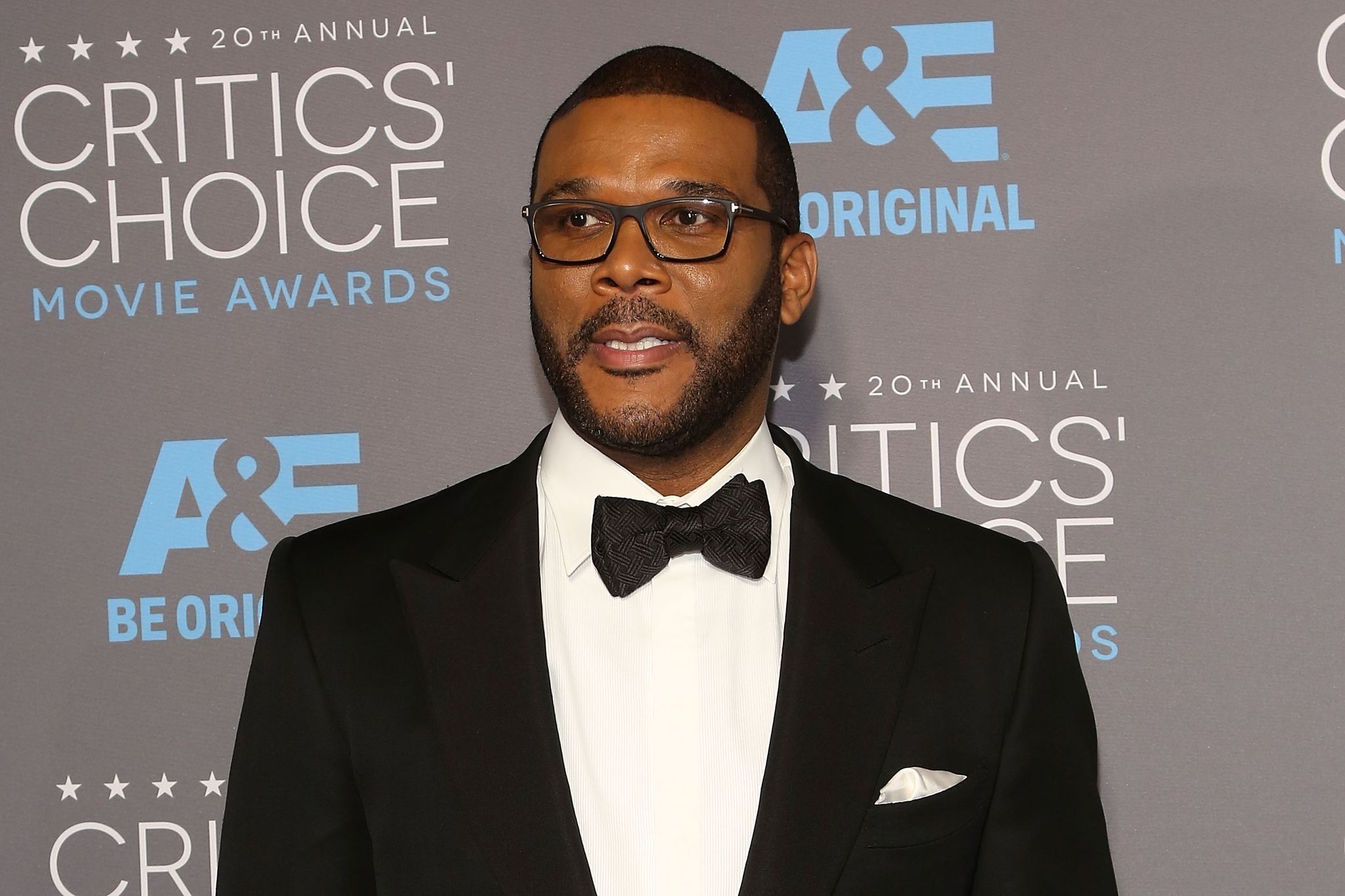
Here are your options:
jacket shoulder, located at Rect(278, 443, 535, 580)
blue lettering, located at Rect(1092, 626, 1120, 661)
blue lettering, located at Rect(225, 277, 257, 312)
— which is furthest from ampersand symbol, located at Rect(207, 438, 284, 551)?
blue lettering, located at Rect(1092, 626, 1120, 661)

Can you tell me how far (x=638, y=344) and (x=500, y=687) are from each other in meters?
0.47

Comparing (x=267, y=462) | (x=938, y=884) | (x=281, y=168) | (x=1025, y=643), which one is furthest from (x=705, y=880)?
(x=281, y=168)

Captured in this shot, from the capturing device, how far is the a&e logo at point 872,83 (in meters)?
2.28

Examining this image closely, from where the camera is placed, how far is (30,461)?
2326 millimetres

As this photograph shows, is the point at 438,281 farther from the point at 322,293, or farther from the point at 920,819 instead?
the point at 920,819

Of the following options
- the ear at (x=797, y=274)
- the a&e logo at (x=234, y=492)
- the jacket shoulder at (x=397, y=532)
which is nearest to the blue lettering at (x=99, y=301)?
the a&e logo at (x=234, y=492)

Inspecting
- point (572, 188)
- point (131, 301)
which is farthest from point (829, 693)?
point (131, 301)

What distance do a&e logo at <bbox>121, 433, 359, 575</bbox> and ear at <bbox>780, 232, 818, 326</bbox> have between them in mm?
803

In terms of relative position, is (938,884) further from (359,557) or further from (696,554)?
(359,557)

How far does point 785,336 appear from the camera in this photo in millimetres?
2318

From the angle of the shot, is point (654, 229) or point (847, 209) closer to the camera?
point (654, 229)

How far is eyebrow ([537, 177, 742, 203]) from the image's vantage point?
1771 mm

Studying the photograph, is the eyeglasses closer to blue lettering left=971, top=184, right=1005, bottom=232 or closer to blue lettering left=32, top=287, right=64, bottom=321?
blue lettering left=971, top=184, right=1005, bottom=232

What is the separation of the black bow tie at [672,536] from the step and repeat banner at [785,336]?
1.89 ft
